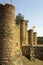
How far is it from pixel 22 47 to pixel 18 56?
5.81 m

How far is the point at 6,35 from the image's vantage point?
1366cm

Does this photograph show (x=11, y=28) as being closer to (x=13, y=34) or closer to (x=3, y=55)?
(x=13, y=34)

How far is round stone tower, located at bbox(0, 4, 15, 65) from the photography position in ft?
44.3

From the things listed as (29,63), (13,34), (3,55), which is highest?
(13,34)

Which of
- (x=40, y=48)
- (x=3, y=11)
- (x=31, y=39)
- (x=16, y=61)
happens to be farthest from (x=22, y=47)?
(x=3, y=11)

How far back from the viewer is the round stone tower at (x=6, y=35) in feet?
44.3

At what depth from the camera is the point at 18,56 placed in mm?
15023

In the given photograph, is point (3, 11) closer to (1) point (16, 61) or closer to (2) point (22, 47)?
(1) point (16, 61)

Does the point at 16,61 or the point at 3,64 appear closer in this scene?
the point at 3,64

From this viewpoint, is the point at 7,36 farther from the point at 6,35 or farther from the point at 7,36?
the point at 6,35

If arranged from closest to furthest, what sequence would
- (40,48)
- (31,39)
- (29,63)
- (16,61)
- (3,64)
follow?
(3,64) → (16,61) → (29,63) → (40,48) → (31,39)

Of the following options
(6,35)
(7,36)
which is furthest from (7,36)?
(6,35)

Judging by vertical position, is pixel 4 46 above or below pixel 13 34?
below

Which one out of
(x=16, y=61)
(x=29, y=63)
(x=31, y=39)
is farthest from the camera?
(x=31, y=39)
